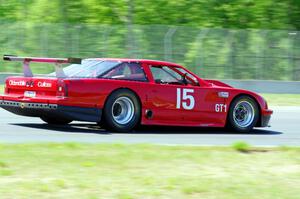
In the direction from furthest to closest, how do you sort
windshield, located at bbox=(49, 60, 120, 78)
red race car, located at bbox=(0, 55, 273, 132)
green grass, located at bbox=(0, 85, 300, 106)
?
green grass, located at bbox=(0, 85, 300, 106) < windshield, located at bbox=(49, 60, 120, 78) < red race car, located at bbox=(0, 55, 273, 132)

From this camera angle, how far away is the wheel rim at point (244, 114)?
13445 mm

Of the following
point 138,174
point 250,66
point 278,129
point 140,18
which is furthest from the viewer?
point 140,18

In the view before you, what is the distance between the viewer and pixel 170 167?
7.87m

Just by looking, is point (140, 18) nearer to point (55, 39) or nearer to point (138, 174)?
point (55, 39)

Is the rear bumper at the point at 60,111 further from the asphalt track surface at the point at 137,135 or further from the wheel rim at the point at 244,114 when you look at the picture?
the wheel rim at the point at 244,114

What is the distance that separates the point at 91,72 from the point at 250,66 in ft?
54.0

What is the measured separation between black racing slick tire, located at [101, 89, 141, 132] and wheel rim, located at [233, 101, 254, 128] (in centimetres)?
218

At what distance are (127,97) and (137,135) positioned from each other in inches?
28.3

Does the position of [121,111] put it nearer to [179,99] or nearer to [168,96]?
[168,96]

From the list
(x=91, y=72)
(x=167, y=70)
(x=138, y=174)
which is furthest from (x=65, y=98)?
(x=138, y=174)

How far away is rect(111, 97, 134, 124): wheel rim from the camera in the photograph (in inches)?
479

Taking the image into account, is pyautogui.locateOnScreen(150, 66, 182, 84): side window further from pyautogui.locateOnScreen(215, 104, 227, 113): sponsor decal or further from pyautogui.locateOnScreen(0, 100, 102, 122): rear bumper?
pyautogui.locateOnScreen(0, 100, 102, 122): rear bumper

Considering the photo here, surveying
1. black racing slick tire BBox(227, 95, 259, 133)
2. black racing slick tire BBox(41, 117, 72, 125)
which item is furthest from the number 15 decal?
black racing slick tire BBox(41, 117, 72, 125)

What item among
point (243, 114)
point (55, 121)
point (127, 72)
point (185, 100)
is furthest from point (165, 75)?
point (55, 121)
